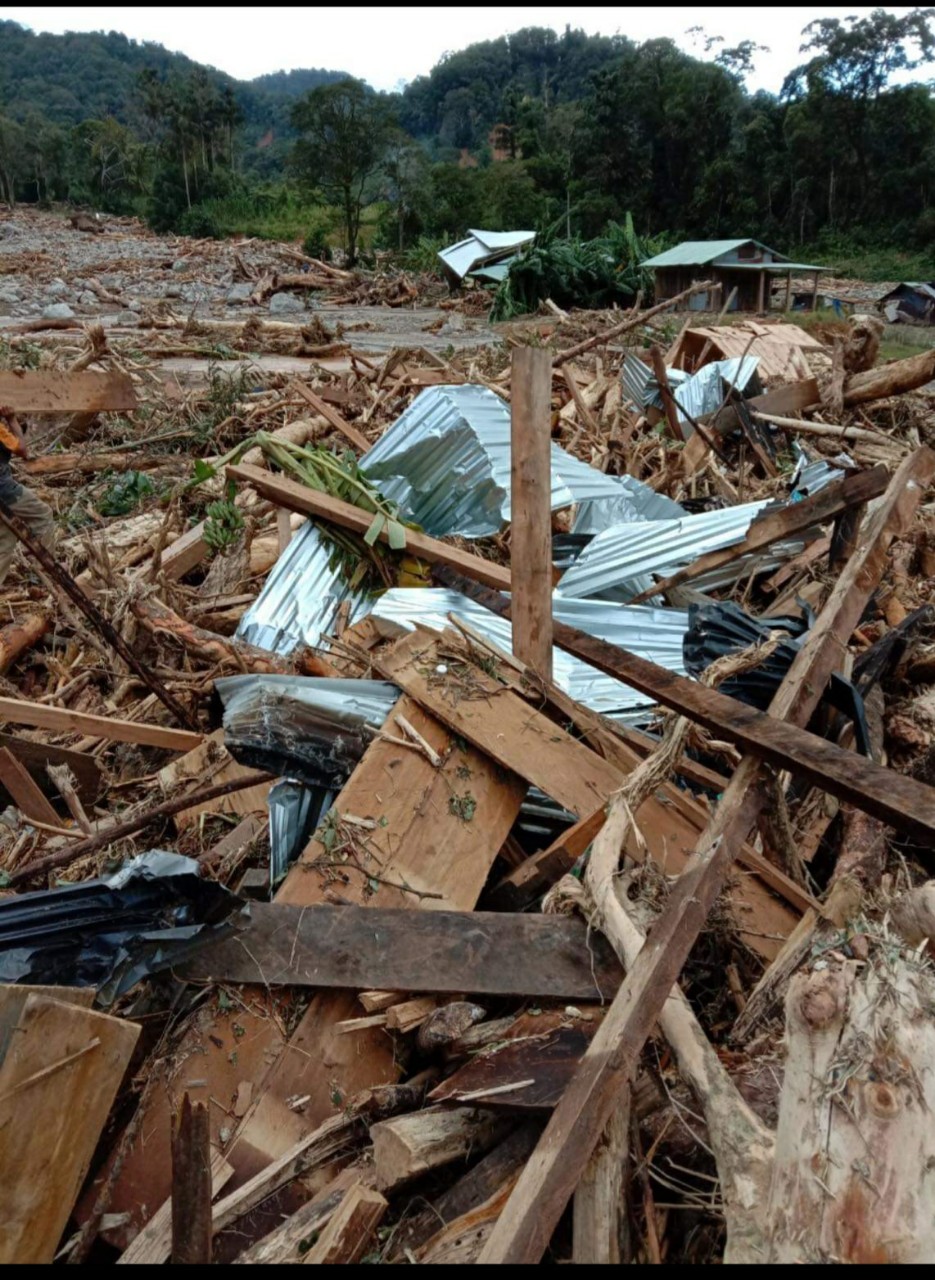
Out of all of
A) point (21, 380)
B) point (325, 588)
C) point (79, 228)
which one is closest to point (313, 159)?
point (79, 228)

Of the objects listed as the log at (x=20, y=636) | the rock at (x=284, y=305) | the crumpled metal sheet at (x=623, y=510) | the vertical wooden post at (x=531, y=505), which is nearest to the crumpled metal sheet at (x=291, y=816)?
the vertical wooden post at (x=531, y=505)

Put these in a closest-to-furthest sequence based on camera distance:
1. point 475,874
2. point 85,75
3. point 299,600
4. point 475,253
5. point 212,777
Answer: point 475,874, point 212,777, point 299,600, point 475,253, point 85,75

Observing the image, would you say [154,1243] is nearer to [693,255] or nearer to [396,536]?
[396,536]

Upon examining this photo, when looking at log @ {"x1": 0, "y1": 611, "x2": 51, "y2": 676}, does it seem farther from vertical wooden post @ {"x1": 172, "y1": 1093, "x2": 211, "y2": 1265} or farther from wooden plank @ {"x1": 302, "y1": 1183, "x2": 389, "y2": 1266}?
wooden plank @ {"x1": 302, "y1": 1183, "x2": 389, "y2": 1266}

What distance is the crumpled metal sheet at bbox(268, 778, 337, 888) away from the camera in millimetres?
3209

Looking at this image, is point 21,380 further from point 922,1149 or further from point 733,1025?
point 922,1149

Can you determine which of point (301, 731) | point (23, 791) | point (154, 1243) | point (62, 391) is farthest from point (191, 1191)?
point (62, 391)

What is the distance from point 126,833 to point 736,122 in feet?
162

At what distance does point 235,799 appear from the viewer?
11.9 feet

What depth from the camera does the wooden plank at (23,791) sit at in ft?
13.1

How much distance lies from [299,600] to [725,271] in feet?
80.6

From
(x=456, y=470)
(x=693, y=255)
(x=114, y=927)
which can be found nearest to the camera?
(x=114, y=927)

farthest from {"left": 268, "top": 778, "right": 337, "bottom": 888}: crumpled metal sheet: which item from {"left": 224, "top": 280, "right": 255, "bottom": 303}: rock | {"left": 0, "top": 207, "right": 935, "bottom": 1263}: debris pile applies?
{"left": 224, "top": 280, "right": 255, "bottom": 303}: rock

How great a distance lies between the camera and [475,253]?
2577 centimetres
